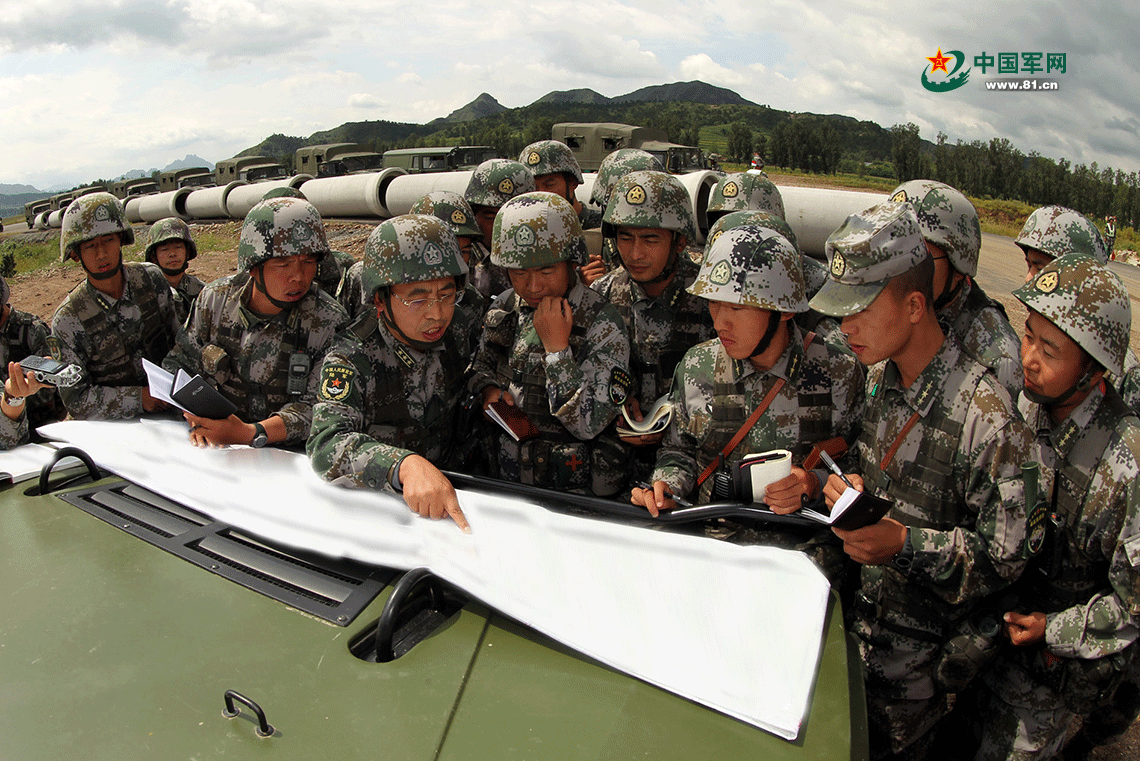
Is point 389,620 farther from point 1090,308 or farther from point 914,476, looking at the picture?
point 1090,308

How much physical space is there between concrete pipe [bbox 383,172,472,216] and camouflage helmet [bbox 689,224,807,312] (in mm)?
10323

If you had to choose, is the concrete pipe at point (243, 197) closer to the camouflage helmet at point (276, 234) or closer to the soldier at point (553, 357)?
the camouflage helmet at point (276, 234)

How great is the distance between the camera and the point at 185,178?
24000 mm

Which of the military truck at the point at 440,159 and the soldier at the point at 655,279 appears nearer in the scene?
the soldier at the point at 655,279

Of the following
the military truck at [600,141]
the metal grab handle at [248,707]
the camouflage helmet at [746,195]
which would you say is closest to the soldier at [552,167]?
the camouflage helmet at [746,195]

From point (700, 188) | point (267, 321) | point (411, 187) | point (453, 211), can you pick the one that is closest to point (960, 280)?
point (453, 211)

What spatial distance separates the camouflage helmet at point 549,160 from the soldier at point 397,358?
2563 millimetres

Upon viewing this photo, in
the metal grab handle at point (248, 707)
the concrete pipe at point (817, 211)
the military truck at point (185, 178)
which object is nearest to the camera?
the metal grab handle at point (248, 707)

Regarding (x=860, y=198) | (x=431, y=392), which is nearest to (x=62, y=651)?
(x=431, y=392)

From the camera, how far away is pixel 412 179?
1309 cm

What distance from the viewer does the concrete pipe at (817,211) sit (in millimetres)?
7777

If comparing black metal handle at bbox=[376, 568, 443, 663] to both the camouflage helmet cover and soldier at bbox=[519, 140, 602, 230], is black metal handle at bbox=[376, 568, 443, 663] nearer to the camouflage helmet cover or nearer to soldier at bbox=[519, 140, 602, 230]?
the camouflage helmet cover

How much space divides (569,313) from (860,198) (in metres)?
Answer: 6.09

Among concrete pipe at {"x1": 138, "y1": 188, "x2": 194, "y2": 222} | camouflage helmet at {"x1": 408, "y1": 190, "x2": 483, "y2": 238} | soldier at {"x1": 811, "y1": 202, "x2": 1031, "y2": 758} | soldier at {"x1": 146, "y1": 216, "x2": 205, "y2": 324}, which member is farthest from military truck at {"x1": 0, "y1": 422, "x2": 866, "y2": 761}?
concrete pipe at {"x1": 138, "y1": 188, "x2": 194, "y2": 222}
